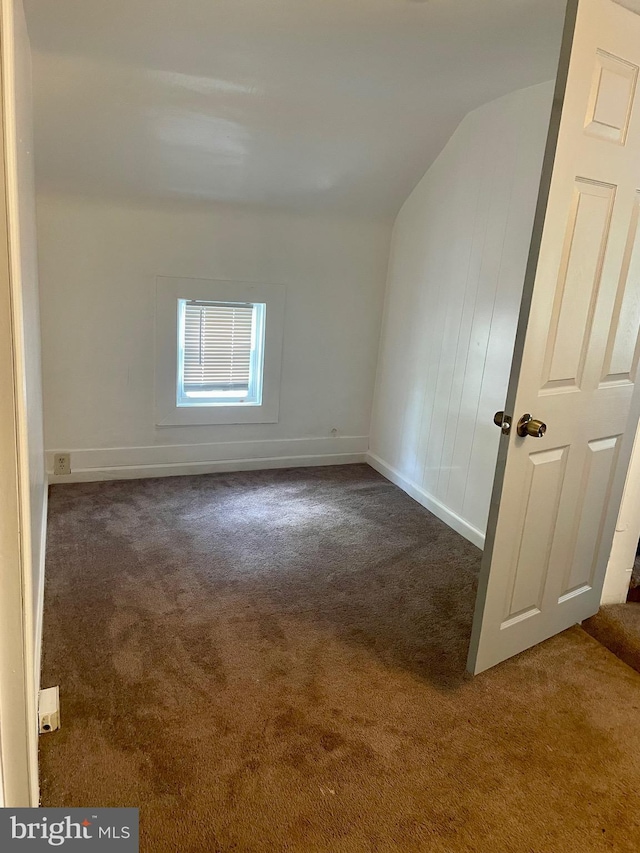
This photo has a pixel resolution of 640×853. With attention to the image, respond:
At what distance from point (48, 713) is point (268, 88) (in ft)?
8.21

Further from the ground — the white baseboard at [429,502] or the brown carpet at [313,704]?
the white baseboard at [429,502]

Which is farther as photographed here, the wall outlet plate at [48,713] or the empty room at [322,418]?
the wall outlet plate at [48,713]

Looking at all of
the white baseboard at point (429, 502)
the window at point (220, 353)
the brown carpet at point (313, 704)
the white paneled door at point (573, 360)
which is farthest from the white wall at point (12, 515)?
the window at point (220, 353)

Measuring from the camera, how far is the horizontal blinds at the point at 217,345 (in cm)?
354

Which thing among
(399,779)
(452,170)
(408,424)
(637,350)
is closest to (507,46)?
(452,170)

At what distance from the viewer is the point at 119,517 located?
303 centimetres

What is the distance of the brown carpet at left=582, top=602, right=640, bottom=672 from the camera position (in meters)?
2.18

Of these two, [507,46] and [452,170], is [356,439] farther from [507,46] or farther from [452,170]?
[507,46]

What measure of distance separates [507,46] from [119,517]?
2.70 meters

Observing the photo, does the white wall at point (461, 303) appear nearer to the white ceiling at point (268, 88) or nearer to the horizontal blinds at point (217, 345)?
the white ceiling at point (268, 88)

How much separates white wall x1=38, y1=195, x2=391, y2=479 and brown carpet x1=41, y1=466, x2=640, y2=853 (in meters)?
0.71

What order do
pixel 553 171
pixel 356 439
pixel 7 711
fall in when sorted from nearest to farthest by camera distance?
pixel 7 711, pixel 553 171, pixel 356 439

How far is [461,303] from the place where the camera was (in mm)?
3100

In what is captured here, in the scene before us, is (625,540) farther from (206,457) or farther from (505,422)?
(206,457)
